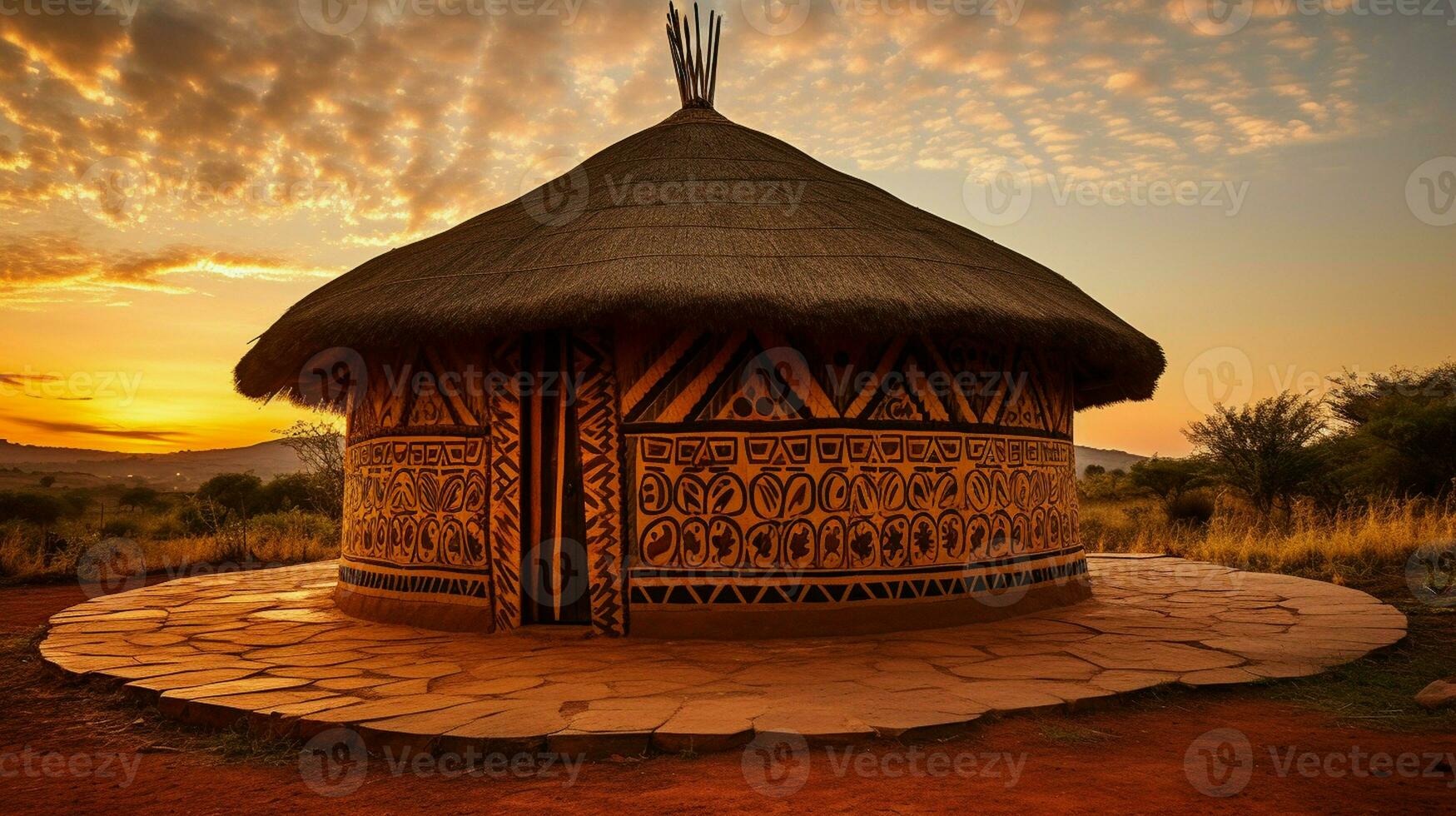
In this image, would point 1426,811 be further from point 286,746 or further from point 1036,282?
point 1036,282

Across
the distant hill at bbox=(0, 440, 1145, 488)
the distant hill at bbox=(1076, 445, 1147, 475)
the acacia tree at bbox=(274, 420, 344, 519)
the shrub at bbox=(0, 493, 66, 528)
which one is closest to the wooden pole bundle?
the acacia tree at bbox=(274, 420, 344, 519)

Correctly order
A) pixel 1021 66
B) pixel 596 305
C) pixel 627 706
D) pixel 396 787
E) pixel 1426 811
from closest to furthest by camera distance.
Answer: pixel 1426 811, pixel 396 787, pixel 627 706, pixel 596 305, pixel 1021 66

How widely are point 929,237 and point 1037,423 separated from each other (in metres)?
1.52

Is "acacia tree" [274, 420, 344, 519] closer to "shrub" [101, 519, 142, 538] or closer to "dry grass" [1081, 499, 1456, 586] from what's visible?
"shrub" [101, 519, 142, 538]

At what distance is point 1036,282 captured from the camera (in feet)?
21.9

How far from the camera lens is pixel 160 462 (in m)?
67.8

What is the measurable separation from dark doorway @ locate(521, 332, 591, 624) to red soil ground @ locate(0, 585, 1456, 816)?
221 centimetres

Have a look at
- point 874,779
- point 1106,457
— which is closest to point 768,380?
point 874,779

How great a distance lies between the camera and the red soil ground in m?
2.64

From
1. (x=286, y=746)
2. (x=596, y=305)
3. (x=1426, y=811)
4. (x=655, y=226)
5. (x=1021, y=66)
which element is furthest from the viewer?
(x=1021, y=66)

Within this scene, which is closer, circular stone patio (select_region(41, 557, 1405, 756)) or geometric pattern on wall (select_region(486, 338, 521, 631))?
circular stone patio (select_region(41, 557, 1405, 756))

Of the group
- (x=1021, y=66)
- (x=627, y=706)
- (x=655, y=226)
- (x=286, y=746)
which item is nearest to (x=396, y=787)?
(x=286, y=746)

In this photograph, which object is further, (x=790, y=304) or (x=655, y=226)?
(x=655, y=226)

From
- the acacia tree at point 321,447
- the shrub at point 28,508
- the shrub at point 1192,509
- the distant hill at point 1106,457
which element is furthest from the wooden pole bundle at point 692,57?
the distant hill at point 1106,457
